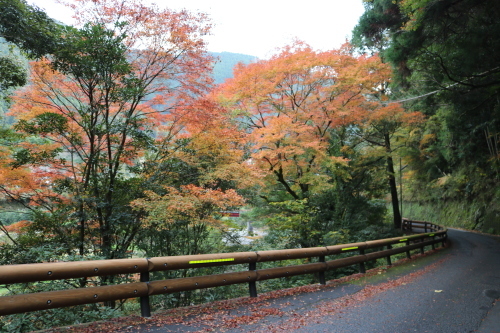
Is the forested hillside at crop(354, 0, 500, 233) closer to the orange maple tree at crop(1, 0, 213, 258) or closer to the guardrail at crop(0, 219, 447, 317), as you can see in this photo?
the orange maple tree at crop(1, 0, 213, 258)

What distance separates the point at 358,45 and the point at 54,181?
2120 centimetres

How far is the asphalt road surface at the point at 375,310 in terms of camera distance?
4.02m

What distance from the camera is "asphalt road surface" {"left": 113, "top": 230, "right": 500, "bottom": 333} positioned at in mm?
4023

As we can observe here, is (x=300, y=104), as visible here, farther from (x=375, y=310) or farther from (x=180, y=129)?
(x=375, y=310)

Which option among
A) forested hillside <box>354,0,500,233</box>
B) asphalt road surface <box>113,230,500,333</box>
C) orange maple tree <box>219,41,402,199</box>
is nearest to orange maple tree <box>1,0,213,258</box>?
orange maple tree <box>219,41,402,199</box>

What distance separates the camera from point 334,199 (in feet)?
51.9

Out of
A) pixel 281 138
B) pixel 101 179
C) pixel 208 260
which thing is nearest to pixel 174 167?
pixel 101 179

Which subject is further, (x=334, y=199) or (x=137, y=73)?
(x=334, y=199)

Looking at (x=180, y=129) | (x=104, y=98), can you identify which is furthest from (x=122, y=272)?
(x=180, y=129)

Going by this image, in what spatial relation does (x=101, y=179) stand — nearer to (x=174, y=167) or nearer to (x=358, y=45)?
(x=174, y=167)

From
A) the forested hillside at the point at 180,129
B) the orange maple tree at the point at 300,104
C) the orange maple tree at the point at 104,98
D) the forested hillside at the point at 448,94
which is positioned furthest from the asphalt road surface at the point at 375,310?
the forested hillside at the point at 448,94

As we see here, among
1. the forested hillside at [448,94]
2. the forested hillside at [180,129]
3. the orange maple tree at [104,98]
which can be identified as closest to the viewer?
the forested hillside at [180,129]

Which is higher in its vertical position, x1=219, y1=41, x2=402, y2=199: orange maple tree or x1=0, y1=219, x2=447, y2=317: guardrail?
x1=219, y1=41, x2=402, y2=199: orange maple tree

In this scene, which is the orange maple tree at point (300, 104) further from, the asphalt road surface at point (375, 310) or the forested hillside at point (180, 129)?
the asphalt road surface at point (375, 310)
